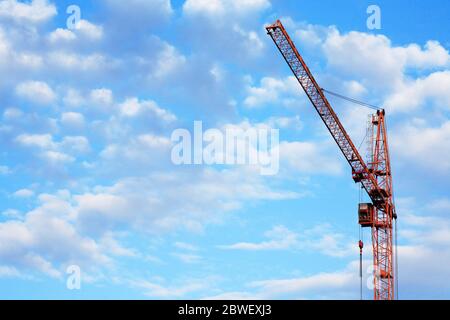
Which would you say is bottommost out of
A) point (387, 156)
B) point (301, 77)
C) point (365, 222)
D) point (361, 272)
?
point (361, 272)

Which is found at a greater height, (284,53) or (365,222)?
(284,53)

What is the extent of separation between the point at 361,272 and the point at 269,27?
5331 cm
